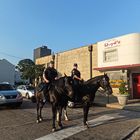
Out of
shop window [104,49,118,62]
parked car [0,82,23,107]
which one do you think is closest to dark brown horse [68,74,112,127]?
parked car [0,82,23,107]

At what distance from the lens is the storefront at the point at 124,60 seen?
19312 millimetres

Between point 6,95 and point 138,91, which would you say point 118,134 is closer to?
point 6,95

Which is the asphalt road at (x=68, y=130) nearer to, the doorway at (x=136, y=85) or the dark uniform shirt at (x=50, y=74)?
the dark uniform shirt at (x=50, y=74)

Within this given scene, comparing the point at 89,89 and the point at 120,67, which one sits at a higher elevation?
the point at 120,67

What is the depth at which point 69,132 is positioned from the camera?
7.67m

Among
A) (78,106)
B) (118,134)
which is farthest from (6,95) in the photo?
(118,134)

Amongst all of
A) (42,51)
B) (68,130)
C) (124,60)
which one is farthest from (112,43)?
(42,51)

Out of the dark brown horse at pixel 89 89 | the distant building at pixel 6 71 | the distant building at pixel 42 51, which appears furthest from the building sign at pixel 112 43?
the distant building at pixel 6 71

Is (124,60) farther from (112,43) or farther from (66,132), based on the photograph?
(66,132)

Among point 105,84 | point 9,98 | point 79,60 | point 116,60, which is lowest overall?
point 9,98

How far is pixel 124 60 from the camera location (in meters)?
20.0

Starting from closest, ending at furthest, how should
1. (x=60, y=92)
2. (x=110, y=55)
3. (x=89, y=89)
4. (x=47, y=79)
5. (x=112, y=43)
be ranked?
1. (x=60, y=92)
2. (x=89, y=89)
3. (x=47, y=79)
4. (x=112, y=43)
5. (x=110, y=55)

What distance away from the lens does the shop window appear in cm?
2110

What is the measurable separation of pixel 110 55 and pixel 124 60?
81.1 inches
